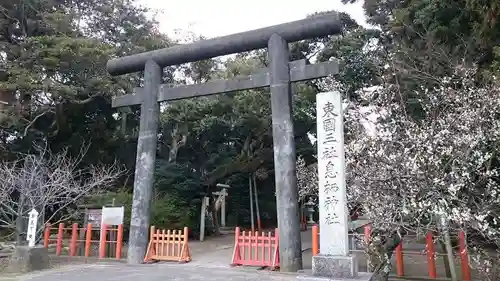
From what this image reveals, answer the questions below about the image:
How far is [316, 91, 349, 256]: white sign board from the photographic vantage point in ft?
18.7

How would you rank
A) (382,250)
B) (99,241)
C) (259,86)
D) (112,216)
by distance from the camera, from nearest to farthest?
(382,250) < (259,86) < (112,216) < (99,241)

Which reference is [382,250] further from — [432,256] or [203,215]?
[203,215]

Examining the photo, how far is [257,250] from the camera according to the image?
352 inches

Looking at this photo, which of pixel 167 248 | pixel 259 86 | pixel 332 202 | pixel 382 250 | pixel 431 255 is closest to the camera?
pixel 332 202

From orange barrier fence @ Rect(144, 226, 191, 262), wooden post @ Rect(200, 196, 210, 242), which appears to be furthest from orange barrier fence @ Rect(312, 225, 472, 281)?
wooden post @ Rect(200, 196, 210, 242)

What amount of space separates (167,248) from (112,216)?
7.12 feet

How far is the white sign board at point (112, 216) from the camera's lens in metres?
10.9

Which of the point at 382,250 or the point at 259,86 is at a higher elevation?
the point at 259,86

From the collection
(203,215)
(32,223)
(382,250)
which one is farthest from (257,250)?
(203,215)

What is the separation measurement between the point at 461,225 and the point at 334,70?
412 centimetres

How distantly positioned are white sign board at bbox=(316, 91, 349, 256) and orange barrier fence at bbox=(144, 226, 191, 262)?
494 cm

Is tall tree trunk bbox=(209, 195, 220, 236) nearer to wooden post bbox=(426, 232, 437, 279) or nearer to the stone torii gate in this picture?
the stone torii gate

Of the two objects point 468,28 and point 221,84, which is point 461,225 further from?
point 221,84

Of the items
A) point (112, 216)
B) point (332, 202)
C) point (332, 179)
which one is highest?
point (332, 179)
